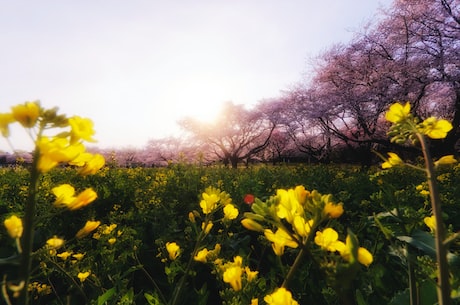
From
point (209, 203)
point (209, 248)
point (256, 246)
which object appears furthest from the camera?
point (256, 246)

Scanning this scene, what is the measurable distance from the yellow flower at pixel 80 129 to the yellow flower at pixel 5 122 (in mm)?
121

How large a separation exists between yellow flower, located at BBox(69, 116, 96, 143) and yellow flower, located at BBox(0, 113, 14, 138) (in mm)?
121

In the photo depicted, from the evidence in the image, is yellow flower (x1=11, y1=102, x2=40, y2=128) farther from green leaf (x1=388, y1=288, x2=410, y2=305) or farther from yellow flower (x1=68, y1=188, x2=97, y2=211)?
green leaf (x1=388, y1=288, x2=410, y2=305)

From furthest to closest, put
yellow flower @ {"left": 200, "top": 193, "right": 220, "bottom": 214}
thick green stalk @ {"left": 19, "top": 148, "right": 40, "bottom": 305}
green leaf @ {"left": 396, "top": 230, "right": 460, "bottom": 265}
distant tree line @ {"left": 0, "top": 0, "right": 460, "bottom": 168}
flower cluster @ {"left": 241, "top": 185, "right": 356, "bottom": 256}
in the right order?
distant tree line @ {"left": 0, "top": 0, "right": 460, "bottom": 168}
yellow flower @ {"left": 200, "top": 193, "right": 220, "bottom": 214}
green leaf @ {"left": 396, "top": 230, "right": 460, "bottom": 265}
flower cluster @ {"left": 241, "top": 185, "right": 356, "bottom": 256}
thick green stalk @ {"left": 19, "top": 148, "right": 40, "bottom": 305}

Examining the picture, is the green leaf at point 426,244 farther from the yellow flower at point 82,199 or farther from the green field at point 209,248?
the yellow flower at point 82,199

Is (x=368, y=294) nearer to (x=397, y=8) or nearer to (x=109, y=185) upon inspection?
(x=109, y=185)

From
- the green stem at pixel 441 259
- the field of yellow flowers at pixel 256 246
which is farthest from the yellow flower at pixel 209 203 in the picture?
Result: the green stem at pixel 441 259

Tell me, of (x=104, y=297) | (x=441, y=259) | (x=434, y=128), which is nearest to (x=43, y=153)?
(x=441, y=259)

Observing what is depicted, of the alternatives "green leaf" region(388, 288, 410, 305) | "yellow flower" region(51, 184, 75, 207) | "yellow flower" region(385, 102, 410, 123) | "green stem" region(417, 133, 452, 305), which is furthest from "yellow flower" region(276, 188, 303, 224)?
"green leaf" region(388, 288, 410, 305)

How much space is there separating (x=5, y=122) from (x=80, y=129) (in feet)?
0.53

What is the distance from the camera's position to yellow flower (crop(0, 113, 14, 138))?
68 cm

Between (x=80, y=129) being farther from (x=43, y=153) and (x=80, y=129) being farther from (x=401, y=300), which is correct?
(x=401, y=300)

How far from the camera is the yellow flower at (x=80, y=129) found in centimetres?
68

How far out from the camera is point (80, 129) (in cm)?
70
